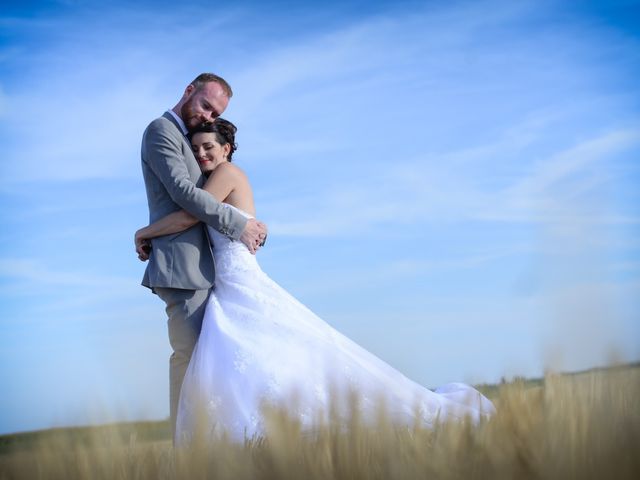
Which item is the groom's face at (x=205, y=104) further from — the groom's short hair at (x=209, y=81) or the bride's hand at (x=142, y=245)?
the bride's hand at (x=142, y=245)

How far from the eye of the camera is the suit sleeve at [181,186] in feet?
15.9

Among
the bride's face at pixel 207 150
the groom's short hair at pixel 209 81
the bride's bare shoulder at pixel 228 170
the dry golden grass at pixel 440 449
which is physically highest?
the groom's short hair at pixel 209 81

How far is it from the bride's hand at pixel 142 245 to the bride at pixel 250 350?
0.05 meters

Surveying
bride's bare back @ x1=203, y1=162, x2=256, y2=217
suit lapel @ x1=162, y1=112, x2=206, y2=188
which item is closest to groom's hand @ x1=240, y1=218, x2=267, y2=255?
bride's bare back @ x1=203, y1=162, x2=256, y2=217

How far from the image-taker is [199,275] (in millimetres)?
4949

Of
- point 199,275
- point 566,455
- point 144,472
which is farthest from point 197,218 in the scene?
point 566,455

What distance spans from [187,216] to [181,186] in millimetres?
227

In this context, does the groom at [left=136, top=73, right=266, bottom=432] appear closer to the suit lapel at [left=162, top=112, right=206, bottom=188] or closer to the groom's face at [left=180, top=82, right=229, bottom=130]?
→ the suit lapel at [left=162, top=112, right=206, bottom=188]

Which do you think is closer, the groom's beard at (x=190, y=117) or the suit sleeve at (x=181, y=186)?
the suit sleeve at (x=181, y=186)

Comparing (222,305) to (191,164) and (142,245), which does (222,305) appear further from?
(191,164)

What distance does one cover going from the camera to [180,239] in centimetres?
498

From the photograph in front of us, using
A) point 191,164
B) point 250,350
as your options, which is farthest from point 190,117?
point 250,350

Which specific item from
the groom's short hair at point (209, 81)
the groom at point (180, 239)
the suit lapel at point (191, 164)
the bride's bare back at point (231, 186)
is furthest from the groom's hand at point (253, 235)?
the groom's short hair at point (209, 81)

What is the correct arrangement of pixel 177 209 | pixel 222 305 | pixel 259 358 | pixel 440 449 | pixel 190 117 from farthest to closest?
pixel 190 117 < pixel 177 209 < pixel 222 305 < pixel 259 358 < pixel 440 449
